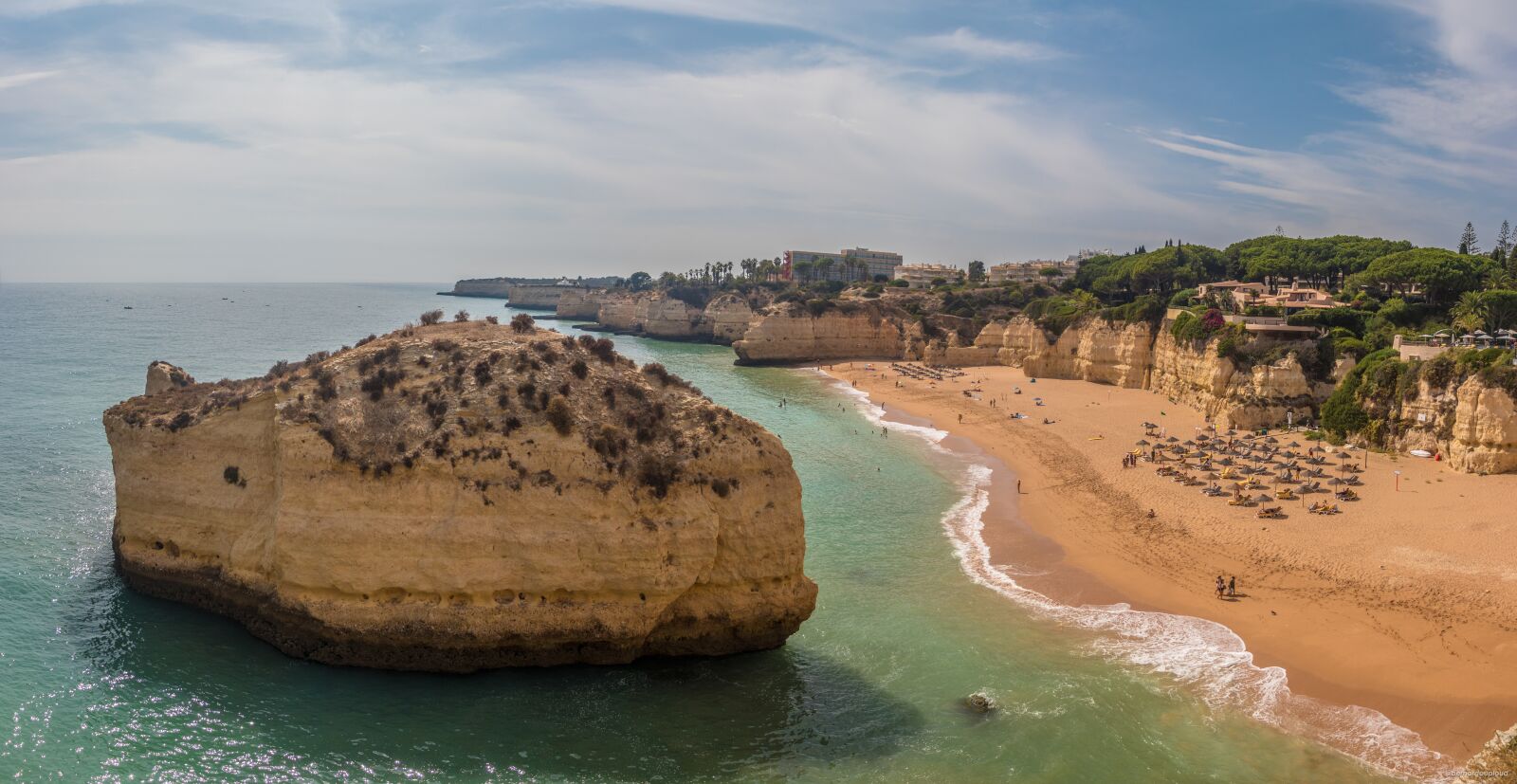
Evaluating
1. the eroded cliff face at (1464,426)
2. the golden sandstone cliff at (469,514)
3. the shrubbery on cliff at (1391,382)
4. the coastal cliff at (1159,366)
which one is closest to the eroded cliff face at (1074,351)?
the coastal cliff at (1159,366)

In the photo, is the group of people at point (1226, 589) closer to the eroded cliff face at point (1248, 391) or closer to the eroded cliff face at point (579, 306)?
the eroded cliff face at point (1248, 391)

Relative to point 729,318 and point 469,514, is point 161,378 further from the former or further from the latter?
point 729,318

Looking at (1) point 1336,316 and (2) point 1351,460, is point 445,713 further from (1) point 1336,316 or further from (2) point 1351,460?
(1) point 1336,316

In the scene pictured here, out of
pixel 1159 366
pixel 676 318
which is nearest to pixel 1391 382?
pixel 1159 366

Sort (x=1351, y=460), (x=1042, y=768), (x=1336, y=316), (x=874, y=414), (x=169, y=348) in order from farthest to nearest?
(x=169, y=348), (x=874, y=414), (x=1336, y=316), (x=1351, y=460), (x=1042, y=768)

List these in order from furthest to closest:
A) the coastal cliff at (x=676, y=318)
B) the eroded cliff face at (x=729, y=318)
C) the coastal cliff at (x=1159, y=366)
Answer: the coastal cliff at (x=676, y=318) → the eroded cliff face at (x=729, y=318) → the coastal cliff at (x=1159, y=366)

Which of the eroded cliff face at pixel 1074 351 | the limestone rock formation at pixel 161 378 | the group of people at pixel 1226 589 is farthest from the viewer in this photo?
the eroded cliff face at pixel 1074 351

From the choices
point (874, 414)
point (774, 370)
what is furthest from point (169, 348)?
point (874, 414)
